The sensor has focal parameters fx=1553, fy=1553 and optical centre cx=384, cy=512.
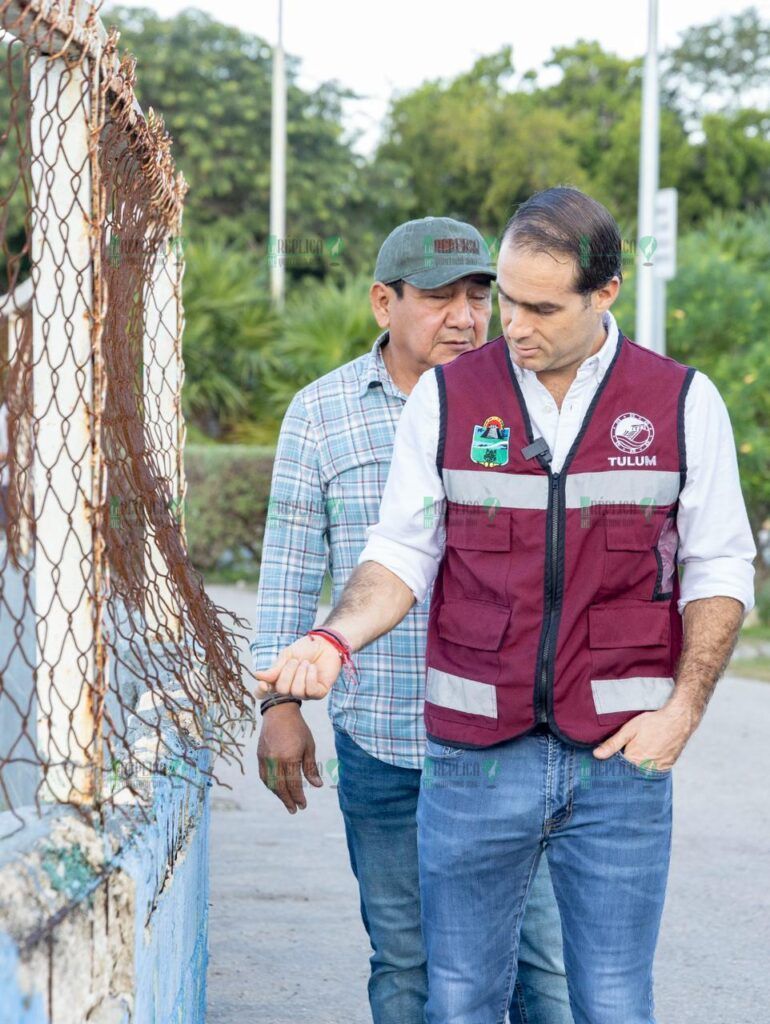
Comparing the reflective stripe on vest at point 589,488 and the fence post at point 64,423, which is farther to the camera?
the reflective stripe on vest at point 589,488

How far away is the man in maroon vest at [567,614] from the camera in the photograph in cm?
276

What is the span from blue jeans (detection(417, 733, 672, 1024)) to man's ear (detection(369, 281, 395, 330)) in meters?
1.22

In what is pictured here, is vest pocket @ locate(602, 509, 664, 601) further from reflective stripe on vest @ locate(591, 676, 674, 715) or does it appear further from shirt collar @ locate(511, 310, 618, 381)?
shirt collar @ locate(511, 310, 618, 381)

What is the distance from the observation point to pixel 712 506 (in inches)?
111

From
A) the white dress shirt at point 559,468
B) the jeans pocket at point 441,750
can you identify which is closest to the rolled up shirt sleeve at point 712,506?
the white dress shirt at point 559,468

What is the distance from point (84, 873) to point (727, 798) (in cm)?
526

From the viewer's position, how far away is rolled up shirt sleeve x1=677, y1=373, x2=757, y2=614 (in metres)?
2.81

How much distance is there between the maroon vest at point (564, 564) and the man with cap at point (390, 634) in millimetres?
613

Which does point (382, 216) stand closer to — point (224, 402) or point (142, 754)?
point (224, 402)

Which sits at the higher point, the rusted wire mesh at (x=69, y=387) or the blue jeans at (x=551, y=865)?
the rusted wire mesh at (x=69, y=387)

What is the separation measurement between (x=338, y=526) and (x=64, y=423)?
1.09 m

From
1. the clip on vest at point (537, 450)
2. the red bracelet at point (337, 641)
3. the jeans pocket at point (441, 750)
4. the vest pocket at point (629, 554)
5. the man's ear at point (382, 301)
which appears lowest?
the jeans pocket at point (441, 750)

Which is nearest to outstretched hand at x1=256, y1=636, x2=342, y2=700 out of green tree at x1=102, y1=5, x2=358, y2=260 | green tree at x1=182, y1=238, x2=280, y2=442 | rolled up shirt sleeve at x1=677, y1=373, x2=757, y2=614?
rolled up shirt sleeve at x1=677, y1=373, x2=757, y2=614

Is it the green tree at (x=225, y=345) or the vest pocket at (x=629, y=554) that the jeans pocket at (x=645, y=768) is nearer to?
the vest pocket at (x=629, y=554)
